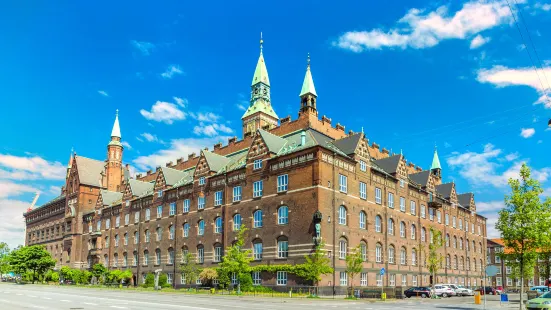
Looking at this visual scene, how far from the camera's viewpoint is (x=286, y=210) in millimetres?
55094

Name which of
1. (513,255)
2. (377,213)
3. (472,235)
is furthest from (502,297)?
(472,235)

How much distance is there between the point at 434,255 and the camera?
69000 millimetres

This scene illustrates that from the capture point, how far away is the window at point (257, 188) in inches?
2320

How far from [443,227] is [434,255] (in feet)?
42.2

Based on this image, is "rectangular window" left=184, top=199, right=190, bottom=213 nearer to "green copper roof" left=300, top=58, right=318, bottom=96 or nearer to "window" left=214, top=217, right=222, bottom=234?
"window" left=214, top=217, right=222, bottom=234

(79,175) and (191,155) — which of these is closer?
(191,155)

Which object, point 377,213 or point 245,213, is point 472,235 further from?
point 245,213

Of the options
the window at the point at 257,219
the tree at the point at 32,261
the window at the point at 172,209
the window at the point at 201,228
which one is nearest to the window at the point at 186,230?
the window at the point at 201,228

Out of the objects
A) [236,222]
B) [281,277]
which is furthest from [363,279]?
[236,222]

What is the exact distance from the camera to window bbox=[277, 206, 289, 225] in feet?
180

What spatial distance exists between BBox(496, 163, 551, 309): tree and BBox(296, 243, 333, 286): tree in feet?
56.5

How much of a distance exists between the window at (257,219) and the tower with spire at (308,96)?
1578 cm

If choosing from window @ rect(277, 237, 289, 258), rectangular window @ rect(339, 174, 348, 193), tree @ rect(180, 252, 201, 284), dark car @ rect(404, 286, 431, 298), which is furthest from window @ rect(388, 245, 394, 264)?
tree @ rect(180, 252, 201, 284)

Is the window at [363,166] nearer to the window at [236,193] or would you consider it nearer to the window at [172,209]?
A: the window at [236,193]
